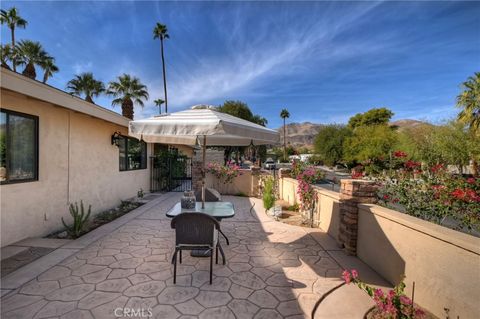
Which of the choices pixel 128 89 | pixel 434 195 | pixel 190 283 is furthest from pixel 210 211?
pixel 128 89

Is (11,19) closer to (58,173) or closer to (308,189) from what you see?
(58,173)

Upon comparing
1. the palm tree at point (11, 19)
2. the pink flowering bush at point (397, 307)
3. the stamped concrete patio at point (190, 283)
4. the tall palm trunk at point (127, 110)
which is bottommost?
the stamped concrete patio at point (190, 283)

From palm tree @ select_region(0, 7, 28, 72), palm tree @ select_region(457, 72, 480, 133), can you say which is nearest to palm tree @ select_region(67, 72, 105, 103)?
palm tree @ select_region(0, 7, 28, 72)

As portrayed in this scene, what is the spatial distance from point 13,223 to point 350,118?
57.8 metres

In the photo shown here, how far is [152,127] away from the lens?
3.13 metres

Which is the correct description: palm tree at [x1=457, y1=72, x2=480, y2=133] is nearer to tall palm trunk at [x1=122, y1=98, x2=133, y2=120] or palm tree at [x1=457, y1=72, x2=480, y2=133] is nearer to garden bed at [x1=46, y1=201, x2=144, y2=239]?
garden bed at [x1=46, y1=201, x2=144, y2=239]

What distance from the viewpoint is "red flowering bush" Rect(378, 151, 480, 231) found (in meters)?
2.96

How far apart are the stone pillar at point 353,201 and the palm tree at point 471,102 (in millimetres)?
22150

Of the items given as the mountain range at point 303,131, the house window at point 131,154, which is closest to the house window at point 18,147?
the house window at point 131,154

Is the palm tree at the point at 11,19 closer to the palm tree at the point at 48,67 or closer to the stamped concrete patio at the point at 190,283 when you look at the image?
the palm tree at the point at 48,67

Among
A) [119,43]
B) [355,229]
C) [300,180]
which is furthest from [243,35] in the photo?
[355,229]

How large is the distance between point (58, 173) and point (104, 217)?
1716mm

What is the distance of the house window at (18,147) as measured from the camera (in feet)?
12.7

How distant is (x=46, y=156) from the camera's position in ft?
15.3
